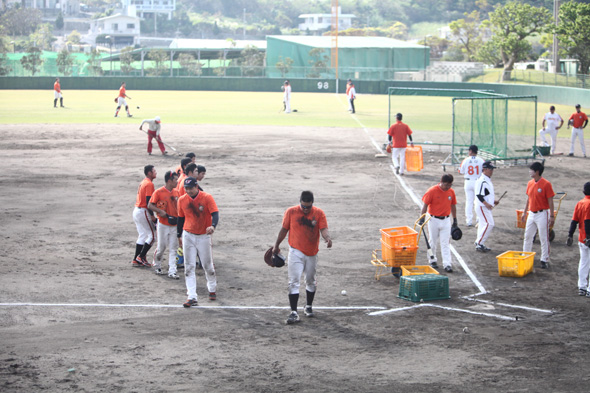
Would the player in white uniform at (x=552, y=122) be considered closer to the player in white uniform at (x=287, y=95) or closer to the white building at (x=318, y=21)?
the player in white uniform at (x=287, y=95)

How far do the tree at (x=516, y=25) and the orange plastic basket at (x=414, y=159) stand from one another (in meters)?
56.2

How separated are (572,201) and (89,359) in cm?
1575

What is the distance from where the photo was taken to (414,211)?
18719mm

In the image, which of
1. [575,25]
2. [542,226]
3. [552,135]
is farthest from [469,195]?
[575,25]

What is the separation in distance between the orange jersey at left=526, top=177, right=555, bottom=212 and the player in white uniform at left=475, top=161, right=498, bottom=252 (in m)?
1.23

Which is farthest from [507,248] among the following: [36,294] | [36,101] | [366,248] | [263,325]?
[36,101]

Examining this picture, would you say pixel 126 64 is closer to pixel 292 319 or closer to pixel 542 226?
pixel 542 226

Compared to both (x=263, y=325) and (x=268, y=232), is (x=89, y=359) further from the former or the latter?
(x=268, y=232)

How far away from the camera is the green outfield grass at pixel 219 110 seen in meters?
40.6

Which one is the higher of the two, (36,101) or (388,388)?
(36,101)

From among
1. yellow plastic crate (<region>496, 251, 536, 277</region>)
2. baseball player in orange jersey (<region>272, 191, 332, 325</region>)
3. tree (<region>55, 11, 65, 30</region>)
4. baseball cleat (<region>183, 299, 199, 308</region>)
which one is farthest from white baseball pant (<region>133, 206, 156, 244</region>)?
tree (<region>55, 11, 65, 30</region>)

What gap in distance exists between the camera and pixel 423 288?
11.6 metres

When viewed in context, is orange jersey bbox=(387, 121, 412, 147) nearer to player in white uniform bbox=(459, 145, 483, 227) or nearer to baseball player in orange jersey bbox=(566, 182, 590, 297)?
player in white uniform bbox=(459, 145, 483, 227)

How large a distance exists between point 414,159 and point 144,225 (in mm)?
13523
